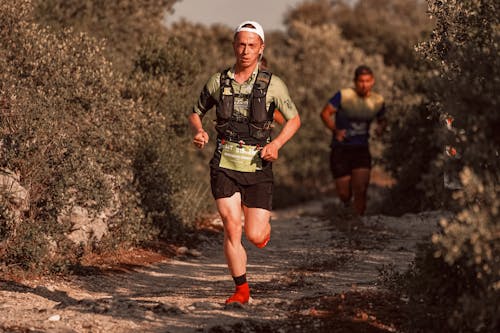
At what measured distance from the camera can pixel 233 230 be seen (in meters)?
7.11

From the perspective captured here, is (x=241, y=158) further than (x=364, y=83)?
No

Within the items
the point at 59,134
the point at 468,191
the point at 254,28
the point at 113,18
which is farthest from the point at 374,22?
the point at 468,191

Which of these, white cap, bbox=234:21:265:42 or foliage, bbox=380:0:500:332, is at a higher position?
white cap, bbox=234:21:265:42

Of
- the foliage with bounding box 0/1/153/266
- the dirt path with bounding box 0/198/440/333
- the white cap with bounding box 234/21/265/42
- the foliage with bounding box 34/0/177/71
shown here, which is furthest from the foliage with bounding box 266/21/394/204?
the white cap with bounding box 234/21/265/42

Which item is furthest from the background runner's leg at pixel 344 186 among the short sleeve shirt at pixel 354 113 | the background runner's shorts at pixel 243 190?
the background runner's shorts at pixel 243 190

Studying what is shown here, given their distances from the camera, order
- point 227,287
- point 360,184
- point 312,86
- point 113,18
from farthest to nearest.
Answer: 1. point 312,86
2. point 113,18
3. point 360,184
4. point 227,287

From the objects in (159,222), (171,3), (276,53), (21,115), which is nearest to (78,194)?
(21,115)

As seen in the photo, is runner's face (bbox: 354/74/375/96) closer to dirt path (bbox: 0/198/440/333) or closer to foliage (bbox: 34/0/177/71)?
dirt path (bbox: 0/198/440/333)

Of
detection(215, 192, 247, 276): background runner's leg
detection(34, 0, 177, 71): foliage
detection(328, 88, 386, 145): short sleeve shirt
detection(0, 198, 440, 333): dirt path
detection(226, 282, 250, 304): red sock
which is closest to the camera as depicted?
detection(0, 198, 440, 333): dirt path

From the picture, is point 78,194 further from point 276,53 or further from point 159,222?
point 276,53

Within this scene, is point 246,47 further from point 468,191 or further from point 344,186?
point 344,186

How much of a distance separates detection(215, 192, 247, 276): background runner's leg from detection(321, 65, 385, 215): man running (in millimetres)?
6060

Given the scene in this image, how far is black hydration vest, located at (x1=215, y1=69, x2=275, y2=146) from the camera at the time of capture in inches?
283

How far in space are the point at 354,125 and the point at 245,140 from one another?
6182mm
